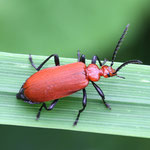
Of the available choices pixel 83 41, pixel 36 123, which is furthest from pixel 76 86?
pixel 83 41

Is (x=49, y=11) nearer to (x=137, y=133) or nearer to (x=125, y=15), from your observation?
(x=125, y=15)

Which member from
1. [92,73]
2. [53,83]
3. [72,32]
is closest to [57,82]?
[53,83]

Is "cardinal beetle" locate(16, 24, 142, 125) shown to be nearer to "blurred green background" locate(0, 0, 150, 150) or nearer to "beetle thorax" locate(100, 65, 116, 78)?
"beetle thorax" locate(100, 65, 116, 78)

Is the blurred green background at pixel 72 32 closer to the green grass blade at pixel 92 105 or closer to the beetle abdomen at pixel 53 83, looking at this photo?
the green grass blade at pixel 92 105

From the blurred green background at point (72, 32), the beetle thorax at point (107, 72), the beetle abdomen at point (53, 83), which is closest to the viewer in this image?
the beetle abdomen at point (53, 83)

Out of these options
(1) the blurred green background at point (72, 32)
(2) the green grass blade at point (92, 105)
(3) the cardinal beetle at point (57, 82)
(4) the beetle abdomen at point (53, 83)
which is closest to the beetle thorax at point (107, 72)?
(3) the cardinal beetle at point (57, 82)

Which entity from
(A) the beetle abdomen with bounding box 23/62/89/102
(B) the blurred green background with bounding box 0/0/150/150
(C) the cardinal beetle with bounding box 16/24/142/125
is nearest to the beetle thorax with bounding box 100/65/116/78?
(C) the cardinal beetle with bounding box 16/24/142/125

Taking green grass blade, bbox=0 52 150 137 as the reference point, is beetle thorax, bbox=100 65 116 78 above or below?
above

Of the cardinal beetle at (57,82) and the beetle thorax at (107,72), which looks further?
the beetle thorax at (107,72)
